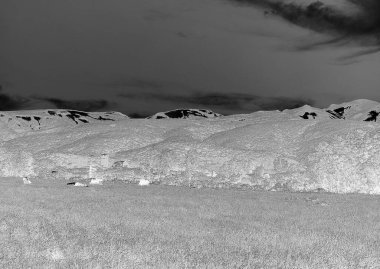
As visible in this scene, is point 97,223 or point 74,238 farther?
point 97,223

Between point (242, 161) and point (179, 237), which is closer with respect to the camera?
point (179, 237)

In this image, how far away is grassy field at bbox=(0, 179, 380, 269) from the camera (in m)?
14.0

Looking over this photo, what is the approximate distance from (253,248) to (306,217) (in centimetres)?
1252

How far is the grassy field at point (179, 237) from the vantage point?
14.0 metres

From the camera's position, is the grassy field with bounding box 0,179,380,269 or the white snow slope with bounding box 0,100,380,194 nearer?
the grassy field with bounding box 0,179,380,269

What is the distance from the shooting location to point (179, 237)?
1877 cm

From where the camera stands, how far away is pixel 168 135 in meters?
104

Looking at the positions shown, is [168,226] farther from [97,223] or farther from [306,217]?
[306,217]

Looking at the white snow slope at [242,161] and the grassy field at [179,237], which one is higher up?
the grassy field at [179,237]

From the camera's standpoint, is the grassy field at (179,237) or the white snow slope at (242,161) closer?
the grassy field at (179,237)

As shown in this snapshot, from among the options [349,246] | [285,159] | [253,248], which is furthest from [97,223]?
[285,159]

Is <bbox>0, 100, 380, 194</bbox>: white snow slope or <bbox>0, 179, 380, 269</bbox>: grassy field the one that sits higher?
<bbox>0, 179, 380, 269</bbox>: grassy field

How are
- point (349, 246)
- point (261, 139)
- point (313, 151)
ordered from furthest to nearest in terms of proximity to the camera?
point (261, 139)
point (313, 151)
point (349, 246)

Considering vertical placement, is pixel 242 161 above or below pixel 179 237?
below
